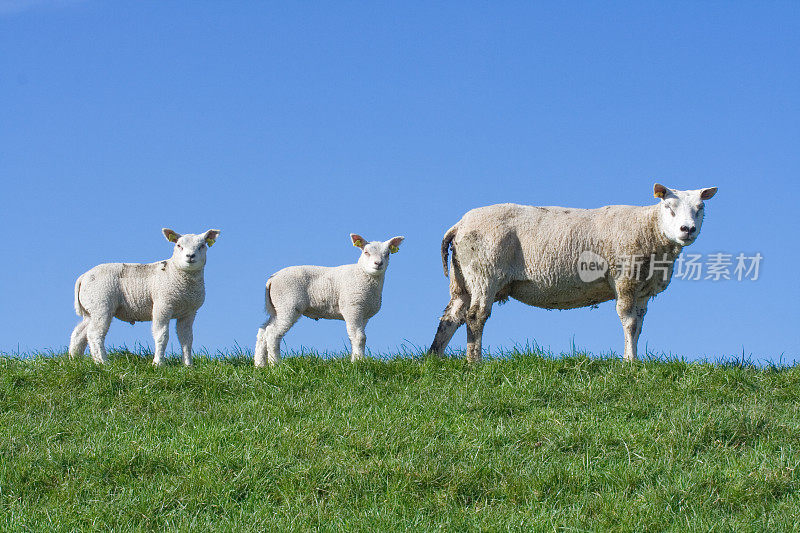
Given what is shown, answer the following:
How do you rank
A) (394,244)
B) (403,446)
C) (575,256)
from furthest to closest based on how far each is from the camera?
(575,256) → (394,244) → (403,446)

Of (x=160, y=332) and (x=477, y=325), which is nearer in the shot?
(x=160, y=332)

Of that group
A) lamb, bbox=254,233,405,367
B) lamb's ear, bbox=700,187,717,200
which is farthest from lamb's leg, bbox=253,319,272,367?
lamb's ear, bbox=700,187,717,200

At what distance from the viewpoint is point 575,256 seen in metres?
12.9

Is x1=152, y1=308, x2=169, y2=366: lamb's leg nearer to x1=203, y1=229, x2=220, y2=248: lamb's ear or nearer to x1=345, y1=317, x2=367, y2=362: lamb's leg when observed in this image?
x1=203, y1=229, x2=220, y2=248: lamb's ear

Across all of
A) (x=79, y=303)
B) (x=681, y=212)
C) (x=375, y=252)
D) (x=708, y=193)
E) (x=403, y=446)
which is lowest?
(x=403, y=446)

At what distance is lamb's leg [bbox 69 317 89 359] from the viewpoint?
13.5 meters

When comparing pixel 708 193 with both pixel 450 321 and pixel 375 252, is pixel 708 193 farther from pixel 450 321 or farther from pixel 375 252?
pixel 375 252

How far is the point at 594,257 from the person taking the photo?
12.9 m

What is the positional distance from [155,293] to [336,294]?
257cm

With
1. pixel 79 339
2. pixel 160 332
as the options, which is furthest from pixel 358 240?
pixel 79 339

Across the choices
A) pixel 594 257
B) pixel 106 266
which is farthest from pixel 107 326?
pixel 594 257

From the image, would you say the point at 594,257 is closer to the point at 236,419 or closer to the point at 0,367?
the point at 236,419

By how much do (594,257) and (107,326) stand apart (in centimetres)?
702

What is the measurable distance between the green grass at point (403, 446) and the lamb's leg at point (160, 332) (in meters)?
0.49
